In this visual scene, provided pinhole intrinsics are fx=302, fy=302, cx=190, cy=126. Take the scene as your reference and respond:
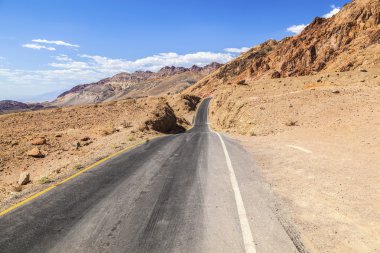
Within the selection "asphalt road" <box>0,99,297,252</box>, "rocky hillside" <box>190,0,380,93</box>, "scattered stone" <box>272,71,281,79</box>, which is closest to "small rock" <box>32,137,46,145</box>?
"asphalt road" <box>0,99,297,252</box>

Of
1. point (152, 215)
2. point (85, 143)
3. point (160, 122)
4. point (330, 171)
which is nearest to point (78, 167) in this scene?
point (152, 215)

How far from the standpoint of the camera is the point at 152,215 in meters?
6.77

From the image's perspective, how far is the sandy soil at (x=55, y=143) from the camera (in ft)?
38.8

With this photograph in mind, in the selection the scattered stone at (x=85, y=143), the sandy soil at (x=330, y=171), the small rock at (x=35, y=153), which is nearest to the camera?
the sandy soil at (x=330, y=171)

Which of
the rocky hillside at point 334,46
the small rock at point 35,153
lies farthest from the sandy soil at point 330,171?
the rocky hillside at point 334,46

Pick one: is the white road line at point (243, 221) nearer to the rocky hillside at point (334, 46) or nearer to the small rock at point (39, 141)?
the small rock at point (39, 141)

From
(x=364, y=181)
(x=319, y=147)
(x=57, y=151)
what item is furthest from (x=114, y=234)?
(x=57, y=151)

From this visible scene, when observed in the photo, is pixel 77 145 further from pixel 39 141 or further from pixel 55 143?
pixel 39 141

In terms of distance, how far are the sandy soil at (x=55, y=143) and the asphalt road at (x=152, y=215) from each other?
172 cm

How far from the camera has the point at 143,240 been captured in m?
5.58

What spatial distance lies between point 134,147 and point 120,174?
6722mm

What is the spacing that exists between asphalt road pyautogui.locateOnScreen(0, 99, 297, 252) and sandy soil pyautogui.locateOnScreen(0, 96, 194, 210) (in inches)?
67.6

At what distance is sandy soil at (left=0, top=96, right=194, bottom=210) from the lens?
11.8 m

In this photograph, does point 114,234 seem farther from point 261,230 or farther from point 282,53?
point 282,53
